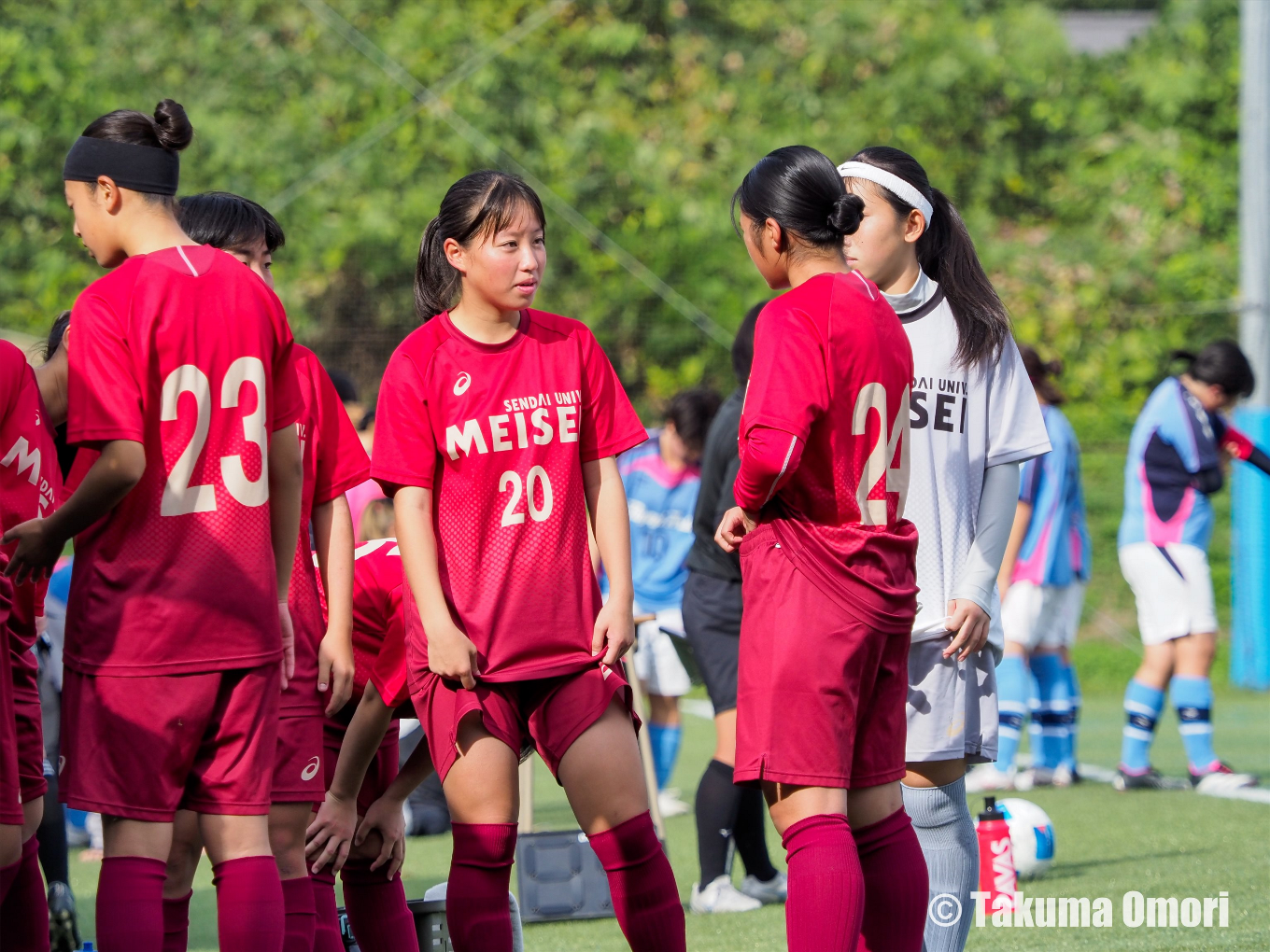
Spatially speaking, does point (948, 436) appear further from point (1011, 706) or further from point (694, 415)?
point (1011, 706)

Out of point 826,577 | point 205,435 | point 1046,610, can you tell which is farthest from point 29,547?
point 1046,610

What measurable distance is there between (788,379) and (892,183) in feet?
2.35

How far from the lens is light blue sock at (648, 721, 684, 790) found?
751 centimetres

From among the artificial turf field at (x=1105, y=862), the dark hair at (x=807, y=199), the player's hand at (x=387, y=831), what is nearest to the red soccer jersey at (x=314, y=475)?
the player's hand at (x=387, y=831)

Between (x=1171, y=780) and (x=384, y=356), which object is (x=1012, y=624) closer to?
(x=1171, y=780)

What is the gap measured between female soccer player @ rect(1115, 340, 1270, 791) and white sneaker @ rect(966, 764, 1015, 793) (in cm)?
52

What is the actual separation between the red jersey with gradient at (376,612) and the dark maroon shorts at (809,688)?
89cm

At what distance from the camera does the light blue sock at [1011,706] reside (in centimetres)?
783

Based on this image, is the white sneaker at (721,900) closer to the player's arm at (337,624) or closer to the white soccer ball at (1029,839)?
the white soccer ball at (1029,839)

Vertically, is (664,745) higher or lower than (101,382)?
lower

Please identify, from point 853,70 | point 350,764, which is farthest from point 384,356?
point 350,764

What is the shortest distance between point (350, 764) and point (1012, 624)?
5.43 metres

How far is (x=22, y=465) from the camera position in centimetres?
313

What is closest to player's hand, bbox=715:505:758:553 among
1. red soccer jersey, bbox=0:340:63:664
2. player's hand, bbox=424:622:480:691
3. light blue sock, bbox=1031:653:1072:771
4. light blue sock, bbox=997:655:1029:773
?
player's hand, bbox=424:622:480:691
